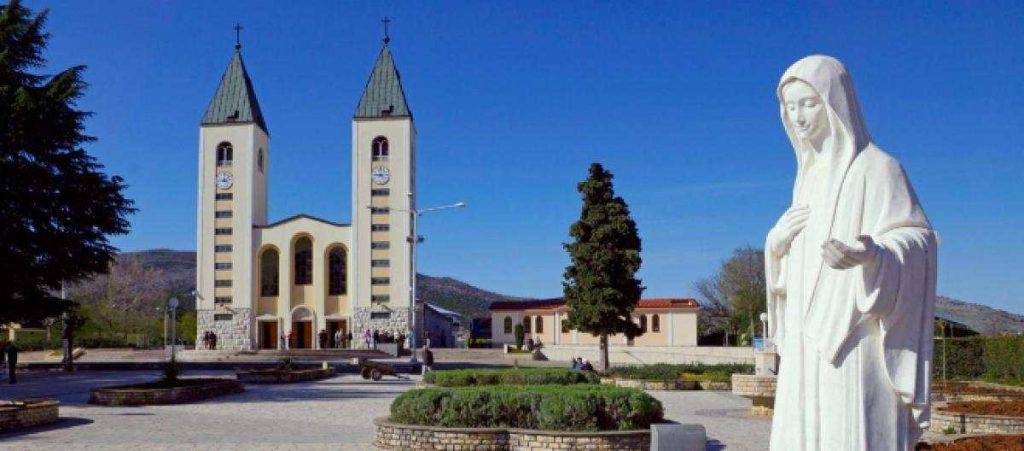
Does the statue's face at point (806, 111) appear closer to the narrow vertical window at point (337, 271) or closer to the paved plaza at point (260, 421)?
the paved plaza at point (260, 421)

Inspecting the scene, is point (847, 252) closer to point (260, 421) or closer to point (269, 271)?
point (260, 421)

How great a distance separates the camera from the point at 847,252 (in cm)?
379

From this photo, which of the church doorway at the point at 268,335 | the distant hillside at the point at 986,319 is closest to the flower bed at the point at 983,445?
the distant hillside at the point at 986,319

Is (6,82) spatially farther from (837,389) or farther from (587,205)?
(837,389)

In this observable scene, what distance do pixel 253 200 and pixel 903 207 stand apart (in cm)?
5940

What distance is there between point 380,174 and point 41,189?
96.0ft

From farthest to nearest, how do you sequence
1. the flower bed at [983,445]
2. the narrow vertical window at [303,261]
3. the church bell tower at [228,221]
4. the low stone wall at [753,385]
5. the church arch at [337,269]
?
the narrow vertical window at [303,261] < the church arch at [337,269] < the church bell tower at [228,221] < the low stone wall at [753,385] < the flower bed at [983,445]

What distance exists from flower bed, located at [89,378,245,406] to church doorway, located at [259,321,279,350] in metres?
36.9

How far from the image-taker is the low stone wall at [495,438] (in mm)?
12312

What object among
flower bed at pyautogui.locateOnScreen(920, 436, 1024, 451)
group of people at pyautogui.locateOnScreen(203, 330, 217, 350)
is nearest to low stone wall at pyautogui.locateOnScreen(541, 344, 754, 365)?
group of people at pyautogui.locateOnScreen(203, 330, 217, 350)

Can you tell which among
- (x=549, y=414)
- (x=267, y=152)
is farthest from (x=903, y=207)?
(x=267, y=152)

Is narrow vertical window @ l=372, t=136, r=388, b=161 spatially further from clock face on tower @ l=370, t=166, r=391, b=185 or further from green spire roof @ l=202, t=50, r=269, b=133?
green spire roof @ l=202, t=50, r=269, b=133

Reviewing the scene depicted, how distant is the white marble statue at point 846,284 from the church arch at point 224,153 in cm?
6001

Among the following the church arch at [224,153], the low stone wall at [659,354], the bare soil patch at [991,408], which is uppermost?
the church arch at [224,153]
